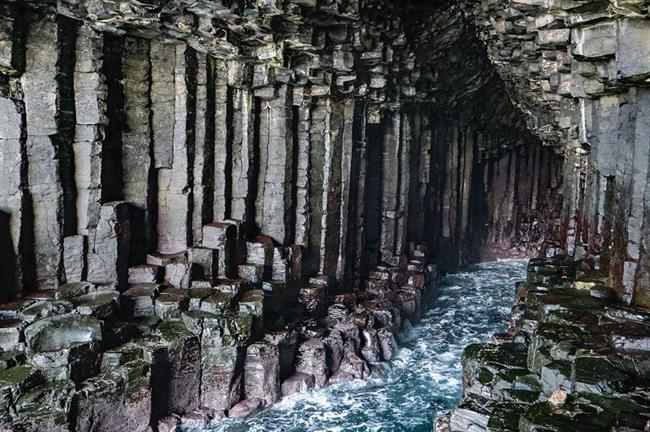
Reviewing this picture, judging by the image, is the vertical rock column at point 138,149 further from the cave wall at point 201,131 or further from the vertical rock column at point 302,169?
the vertical rock column at point 302,169

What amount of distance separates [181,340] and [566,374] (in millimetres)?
7253

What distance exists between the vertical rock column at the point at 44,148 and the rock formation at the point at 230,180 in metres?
0.03

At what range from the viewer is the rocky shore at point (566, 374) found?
6289 mm

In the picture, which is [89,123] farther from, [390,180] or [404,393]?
[390,180]

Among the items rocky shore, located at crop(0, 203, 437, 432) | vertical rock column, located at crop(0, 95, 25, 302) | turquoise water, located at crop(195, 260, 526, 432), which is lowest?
turquoise water, located at crop(195, 260, 526, 432)

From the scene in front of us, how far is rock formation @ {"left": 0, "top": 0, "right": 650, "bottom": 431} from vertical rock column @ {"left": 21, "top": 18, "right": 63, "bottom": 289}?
3 cm

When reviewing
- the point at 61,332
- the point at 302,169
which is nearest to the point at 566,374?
the point at 61,332

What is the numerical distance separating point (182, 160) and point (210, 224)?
1.79m

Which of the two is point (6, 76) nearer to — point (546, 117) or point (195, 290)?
point (195, 290)

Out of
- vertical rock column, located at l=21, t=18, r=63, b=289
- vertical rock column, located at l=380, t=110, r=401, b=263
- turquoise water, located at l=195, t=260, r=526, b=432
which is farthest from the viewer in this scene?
vertical rock column, located at l=380, t=110, r=401, b=263

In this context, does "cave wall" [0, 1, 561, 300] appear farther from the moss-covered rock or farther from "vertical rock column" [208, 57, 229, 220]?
the moss-covered rock

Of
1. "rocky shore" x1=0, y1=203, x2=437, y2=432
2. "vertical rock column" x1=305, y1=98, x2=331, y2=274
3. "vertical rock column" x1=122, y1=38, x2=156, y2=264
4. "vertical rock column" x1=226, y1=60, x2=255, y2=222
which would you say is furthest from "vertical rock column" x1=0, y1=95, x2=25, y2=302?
"vertical rock column" x1=305, y1=98, x2=331, y2=274

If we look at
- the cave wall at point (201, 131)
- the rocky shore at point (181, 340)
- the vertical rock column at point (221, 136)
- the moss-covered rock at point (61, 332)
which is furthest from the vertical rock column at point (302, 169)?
the moss-covered rock at point (61, 332)

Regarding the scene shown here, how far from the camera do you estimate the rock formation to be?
975cm
